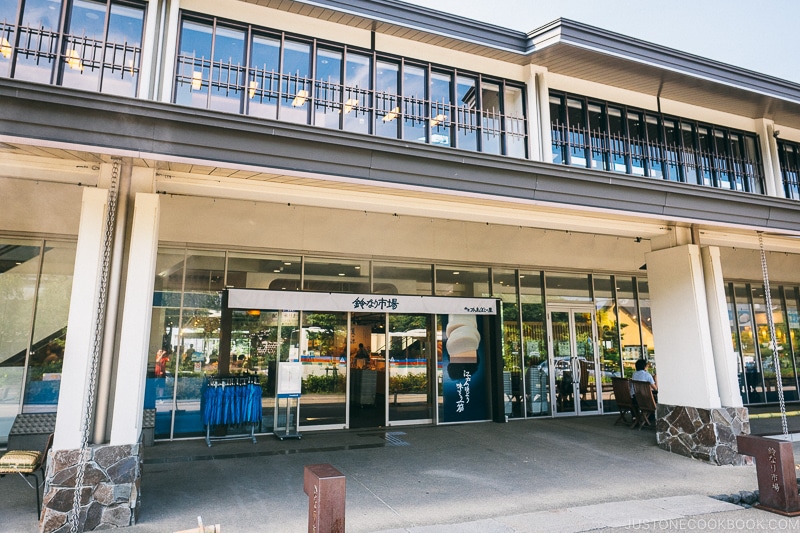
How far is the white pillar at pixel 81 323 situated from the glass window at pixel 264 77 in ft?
6.57

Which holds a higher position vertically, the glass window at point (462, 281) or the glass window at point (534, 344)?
the glass window at point (462, 281)

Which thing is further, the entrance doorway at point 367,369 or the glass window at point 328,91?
the entrance doorway at point 367,369

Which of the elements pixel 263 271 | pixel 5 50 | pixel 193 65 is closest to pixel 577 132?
pixel 193 65

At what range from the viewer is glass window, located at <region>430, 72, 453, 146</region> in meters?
6.84

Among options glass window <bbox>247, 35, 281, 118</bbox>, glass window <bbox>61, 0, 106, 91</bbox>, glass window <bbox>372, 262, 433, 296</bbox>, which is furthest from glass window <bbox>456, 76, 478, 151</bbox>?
glass window <bbox>61, 0, 106, 91</bbox>

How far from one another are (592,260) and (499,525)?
7.97 m

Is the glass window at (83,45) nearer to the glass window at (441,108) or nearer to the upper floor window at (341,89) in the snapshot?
the upper floor window at (341,89)

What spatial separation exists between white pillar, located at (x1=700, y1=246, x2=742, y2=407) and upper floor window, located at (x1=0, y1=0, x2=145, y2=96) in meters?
8.64

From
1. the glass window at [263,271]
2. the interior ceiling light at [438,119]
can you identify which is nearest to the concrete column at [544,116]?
the interior ceiling light at [438,119]

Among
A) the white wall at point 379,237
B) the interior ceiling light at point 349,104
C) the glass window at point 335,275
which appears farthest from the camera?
the glass window at point 335,275

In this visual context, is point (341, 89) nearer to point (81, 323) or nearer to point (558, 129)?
point (558, 129)

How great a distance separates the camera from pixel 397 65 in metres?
7.04

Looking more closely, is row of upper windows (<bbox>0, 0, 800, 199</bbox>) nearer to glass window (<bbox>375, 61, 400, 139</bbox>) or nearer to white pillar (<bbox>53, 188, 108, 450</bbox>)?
glass window (<bbox>375, 61, 400, 139</bbox>)

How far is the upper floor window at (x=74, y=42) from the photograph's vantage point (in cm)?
507
